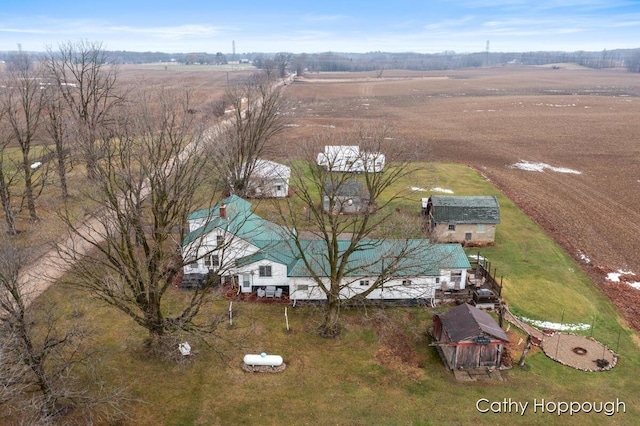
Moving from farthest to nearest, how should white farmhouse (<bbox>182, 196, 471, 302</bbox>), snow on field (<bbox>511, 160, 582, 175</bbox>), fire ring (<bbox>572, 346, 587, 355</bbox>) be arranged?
snow on field (<bbox>511, 160, 582, 175</bbox>) < white farmhouse (<bbox>182, 196, 471, 302</bbox>) < fire ring (<bbox>572, 346, 587, 355</bbox>)

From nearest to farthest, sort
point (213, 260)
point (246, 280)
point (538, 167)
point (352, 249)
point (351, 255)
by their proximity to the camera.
A: point (352, 249) < point (351, 255) < point (246, 280) < point (213, 260) < point (538, 167)

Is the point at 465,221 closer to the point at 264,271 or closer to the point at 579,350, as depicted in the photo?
the point at 579,350

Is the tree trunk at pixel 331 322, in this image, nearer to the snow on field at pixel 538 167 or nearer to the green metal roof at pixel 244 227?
the green metal roof at pixel 244 227

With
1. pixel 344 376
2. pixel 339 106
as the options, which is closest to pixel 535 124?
pixel 339 106

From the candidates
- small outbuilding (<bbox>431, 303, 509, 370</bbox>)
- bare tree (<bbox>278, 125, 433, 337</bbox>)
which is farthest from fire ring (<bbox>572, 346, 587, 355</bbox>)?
bare tree (<bbox>278, 125, 433, 337</bbox>)

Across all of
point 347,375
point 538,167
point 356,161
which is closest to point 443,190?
point 538,167

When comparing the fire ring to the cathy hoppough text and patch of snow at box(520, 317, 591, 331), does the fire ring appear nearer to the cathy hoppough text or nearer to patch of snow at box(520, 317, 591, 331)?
patch of snow at box(520, 317, 591, 331)
